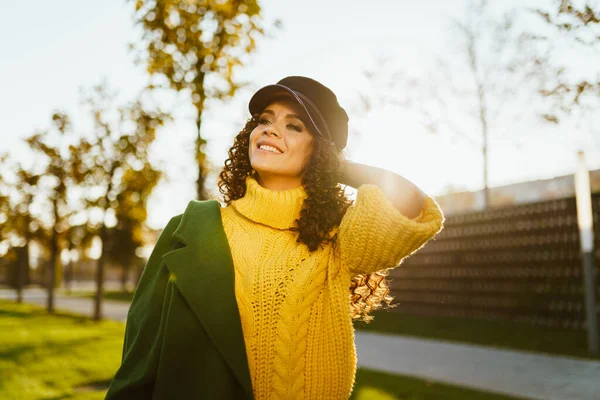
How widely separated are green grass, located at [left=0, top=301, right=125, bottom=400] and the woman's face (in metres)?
4.12

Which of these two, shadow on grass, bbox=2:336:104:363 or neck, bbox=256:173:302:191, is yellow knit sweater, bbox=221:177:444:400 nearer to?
neck, bbox=256:173:302:191

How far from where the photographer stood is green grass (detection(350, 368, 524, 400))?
199 inches

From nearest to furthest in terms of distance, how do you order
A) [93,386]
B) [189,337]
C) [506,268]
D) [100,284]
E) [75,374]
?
[189,337] → [93,386] → [75,374] → [506,268] → [100,284]

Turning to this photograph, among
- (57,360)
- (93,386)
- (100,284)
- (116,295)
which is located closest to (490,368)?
(93,386)

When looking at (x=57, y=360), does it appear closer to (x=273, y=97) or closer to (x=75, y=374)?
(x=75, y=374)

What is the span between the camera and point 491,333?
8969 millimetres

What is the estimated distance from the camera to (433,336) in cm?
930

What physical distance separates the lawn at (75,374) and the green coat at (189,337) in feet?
12.3

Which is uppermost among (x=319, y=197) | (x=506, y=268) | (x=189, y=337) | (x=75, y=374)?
(x=319, y=197)

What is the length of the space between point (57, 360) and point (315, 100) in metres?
6.53

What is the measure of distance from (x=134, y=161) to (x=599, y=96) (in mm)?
11240

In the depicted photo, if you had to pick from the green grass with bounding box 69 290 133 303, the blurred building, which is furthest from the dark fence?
the blurred building

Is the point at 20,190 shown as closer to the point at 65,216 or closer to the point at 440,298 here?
the point at 65,216

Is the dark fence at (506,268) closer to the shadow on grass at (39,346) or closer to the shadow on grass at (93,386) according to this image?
the shadow on grass at (39,346)
